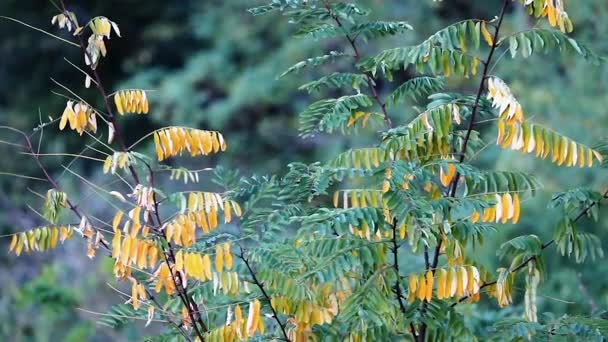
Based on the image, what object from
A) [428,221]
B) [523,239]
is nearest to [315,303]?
[428,221]

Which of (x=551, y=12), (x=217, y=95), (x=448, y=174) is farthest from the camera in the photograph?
(x=217, y=95)

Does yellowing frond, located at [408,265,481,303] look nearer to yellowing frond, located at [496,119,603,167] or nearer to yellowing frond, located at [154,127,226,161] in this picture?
yellowing frond, located at [496,119,603,167]

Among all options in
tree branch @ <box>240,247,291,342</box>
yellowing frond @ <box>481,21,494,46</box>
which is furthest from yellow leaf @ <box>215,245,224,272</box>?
yellowing frond @ <box>481,21,494,46</box>

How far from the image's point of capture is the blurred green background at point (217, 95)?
6.92 m

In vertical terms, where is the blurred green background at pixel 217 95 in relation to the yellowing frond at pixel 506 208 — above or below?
above

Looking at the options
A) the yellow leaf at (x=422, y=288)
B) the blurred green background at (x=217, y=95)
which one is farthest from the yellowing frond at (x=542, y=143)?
the blurred green background at (x=217, y=95)

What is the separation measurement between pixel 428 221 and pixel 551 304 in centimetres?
425

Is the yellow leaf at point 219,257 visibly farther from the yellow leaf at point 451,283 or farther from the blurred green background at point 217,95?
the blurred green background at point 217,95

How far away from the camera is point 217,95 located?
11305mm

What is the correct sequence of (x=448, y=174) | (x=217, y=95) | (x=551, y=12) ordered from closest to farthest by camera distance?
1. (x=551, y=12)
2. (x=448, y=174)
3. (x=217, y=95)

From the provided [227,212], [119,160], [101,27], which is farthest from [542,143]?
[101,27]

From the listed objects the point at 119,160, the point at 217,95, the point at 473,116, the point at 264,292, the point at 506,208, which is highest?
the point at 217,95

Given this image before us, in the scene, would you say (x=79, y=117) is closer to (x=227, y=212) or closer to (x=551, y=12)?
(x=227, y=212)

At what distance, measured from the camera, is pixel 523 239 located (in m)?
2.64
